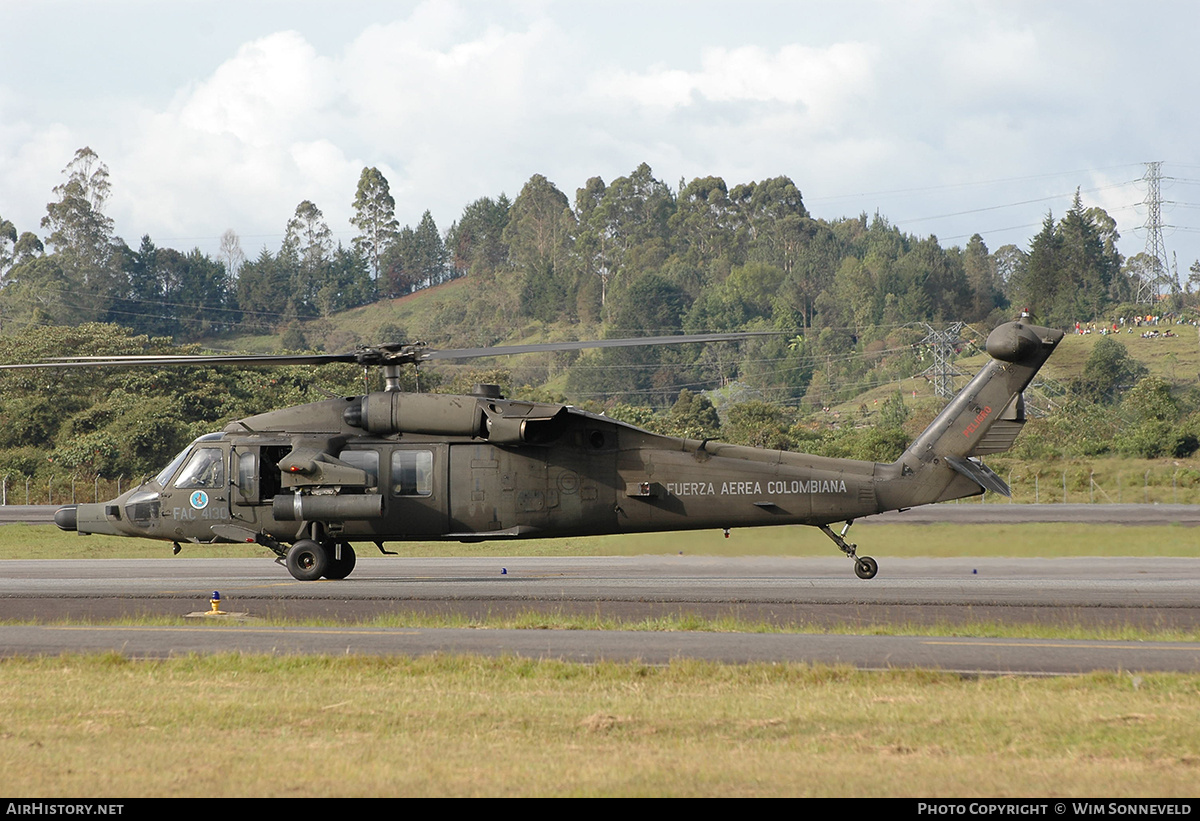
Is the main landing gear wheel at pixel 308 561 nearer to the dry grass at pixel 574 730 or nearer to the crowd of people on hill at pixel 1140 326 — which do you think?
the dry grass at pixel 574 730

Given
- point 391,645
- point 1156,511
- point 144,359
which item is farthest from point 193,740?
point 1156,511

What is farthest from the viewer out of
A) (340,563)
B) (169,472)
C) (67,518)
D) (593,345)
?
(67,518)

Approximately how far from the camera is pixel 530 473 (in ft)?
74.9

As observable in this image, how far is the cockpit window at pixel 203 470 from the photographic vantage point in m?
23.9

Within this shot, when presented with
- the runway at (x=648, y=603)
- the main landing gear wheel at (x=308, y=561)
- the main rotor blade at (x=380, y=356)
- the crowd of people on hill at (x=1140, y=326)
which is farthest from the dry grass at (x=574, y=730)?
the crowd of people on hill at (x=1140, y=326)

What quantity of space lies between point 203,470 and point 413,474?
466cm

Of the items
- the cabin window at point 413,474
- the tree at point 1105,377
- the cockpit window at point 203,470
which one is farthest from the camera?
the tree at point 1105,377

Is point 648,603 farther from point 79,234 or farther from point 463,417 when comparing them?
point 79,234

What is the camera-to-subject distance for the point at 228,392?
69.6 metres

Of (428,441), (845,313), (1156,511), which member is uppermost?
(845,313)

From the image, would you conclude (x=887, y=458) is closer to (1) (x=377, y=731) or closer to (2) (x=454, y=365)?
(1) (x=377, y=731)

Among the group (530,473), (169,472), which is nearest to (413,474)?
(530,473)

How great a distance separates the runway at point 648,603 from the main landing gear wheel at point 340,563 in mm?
256

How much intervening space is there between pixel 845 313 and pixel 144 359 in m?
160
